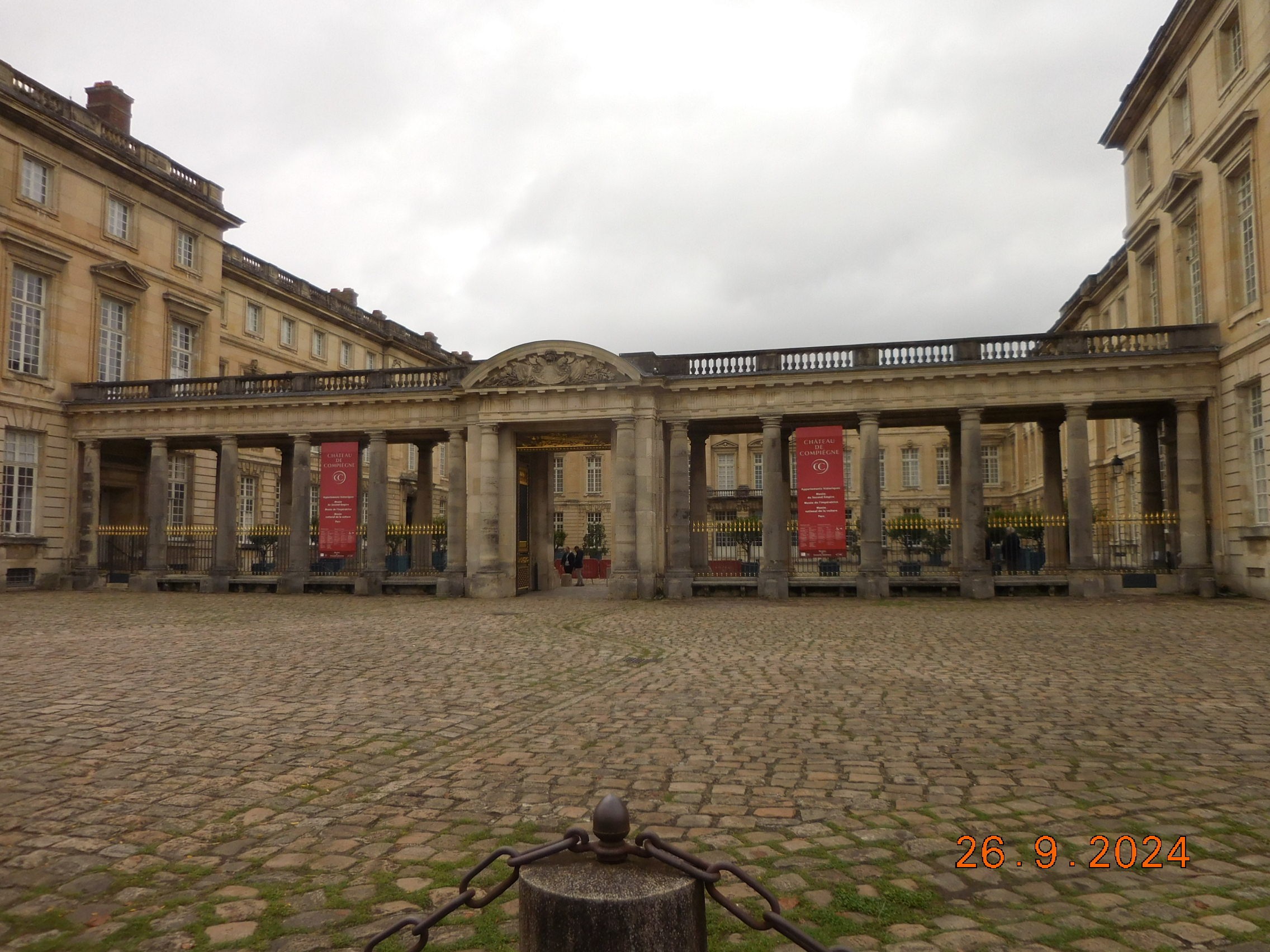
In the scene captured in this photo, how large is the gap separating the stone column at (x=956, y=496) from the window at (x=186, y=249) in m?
30.2

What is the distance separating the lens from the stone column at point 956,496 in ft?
85.9

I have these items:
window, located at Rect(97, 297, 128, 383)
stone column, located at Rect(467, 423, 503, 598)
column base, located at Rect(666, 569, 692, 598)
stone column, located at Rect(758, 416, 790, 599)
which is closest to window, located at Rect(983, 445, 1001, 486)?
stone column, located at Rect(758, 416, 790, 599)

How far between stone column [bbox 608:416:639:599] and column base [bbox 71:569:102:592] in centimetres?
1789

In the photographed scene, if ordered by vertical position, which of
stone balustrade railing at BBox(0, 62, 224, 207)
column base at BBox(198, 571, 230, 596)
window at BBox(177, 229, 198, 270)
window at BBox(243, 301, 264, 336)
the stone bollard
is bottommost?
column base at BBox(198, 571, 230, 596)

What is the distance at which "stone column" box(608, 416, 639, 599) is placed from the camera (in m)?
25.3

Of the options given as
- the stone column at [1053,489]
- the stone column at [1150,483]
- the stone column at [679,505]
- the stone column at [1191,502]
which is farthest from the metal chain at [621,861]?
the stone column at [1150,483]

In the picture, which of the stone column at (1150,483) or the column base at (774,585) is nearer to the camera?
the column base at (774,585)

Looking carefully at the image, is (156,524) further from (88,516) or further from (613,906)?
(613,906)

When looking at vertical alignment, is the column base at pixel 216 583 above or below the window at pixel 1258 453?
below

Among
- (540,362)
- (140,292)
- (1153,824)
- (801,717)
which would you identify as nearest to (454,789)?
(801,717)

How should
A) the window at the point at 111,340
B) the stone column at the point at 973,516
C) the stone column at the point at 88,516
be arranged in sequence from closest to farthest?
1. the stone column at the point at 973,516
2. the stone column at the point at 88,516
3. the window at the point at 111,340

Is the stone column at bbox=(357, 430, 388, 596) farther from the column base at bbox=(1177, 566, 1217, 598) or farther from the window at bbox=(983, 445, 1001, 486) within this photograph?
the window at bbox=(983, 445, 1001, 486)

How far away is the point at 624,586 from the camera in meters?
25.0

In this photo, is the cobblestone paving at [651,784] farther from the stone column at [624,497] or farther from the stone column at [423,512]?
the stone column at [423,512]
